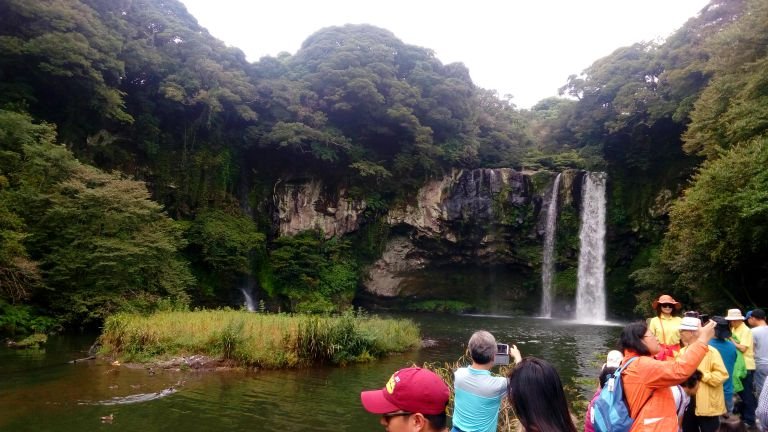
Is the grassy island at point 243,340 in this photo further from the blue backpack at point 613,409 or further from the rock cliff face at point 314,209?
the rock cliff face at point 314,209

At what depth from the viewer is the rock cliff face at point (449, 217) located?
86.2ft

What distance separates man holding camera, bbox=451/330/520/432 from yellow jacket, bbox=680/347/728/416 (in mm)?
2425

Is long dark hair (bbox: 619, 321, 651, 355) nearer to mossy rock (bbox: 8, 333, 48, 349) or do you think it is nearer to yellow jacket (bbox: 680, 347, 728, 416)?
yellow jacket (bbox: 680, 347, 728, 416)

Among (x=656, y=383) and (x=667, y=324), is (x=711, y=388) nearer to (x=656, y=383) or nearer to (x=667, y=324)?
(x=667, y=324)

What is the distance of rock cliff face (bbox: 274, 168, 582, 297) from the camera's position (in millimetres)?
26266

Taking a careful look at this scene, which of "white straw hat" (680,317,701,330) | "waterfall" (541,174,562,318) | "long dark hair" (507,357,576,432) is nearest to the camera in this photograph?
"long dark hair" (507,357,576,432)

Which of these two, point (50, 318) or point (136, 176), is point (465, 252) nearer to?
point (136, 176)

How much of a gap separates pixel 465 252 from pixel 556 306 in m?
5.67

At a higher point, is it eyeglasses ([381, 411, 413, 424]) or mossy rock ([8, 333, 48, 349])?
eyeglasses ([381, 411, 413, 424])

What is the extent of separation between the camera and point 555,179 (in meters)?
26.4

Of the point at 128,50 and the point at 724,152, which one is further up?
the point at 128,50

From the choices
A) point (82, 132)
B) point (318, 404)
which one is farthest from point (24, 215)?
point (318, 404)

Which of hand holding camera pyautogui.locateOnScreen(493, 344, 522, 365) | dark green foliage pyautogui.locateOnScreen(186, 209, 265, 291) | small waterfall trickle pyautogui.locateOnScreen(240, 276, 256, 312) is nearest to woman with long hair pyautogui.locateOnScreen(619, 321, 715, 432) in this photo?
hand holding camera pyautogui.locateOnScreen(493, 344, 522, 365)

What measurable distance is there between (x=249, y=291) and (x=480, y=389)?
22.4 m
